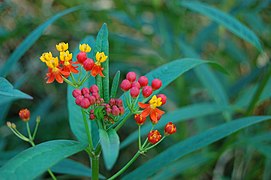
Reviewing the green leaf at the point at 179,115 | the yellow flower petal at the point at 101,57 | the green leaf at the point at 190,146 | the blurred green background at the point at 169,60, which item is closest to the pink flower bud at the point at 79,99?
the yellow flower petal at the point at 101,57

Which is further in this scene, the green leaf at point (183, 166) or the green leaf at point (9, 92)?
the green leaf at point (183, 166)

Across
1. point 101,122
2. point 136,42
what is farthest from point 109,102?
point 136,42

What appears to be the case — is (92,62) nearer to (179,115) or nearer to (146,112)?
(146,112)

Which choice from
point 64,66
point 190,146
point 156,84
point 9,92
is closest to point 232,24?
point 190,146

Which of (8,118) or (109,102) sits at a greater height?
(109,102)

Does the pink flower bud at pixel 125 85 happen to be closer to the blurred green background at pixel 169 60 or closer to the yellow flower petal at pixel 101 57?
the yellow flower petal at pixel 101 57

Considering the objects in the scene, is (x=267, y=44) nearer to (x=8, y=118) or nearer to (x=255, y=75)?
(x=255, y=75)
